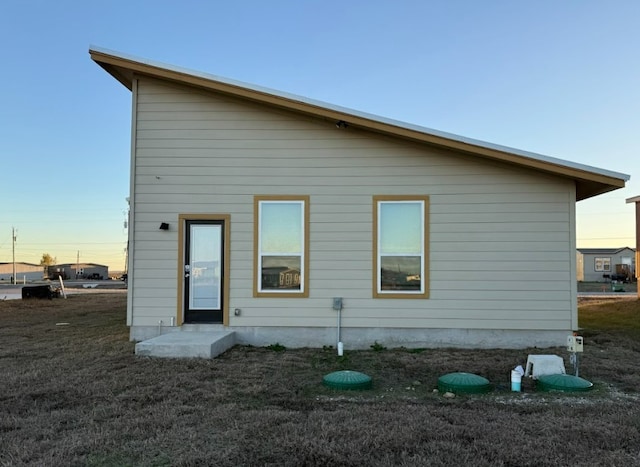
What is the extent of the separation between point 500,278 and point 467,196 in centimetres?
140

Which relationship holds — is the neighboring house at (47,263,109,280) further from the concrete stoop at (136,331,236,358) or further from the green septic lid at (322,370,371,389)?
the green septic lid at (322,370,371,389)

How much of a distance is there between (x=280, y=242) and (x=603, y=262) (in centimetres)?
4189

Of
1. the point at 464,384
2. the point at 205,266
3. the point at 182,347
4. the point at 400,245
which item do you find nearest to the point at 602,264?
the point at 400,245

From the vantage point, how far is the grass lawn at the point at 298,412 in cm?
322

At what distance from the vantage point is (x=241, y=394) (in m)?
4.82

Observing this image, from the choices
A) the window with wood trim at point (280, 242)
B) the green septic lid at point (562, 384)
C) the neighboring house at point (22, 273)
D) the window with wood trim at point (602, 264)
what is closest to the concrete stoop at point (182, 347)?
the window with wood trim at point (280, 242)

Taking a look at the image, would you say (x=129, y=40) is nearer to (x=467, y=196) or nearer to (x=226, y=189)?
(x=226, y=189)

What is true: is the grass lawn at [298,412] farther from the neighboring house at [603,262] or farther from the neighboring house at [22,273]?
the neighboring house at [22,273]

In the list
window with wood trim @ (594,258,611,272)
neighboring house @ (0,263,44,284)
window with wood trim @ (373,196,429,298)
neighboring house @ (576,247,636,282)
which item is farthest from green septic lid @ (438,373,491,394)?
neighboring house @ (0,263,44,284)

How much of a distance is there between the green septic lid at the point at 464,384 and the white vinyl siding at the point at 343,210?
2.46m

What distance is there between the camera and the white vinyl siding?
746 cm

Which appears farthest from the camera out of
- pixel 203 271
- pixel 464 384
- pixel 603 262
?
pixel 603 262

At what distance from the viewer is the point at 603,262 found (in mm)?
41000

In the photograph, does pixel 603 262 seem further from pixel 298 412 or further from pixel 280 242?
pixel 298 412
